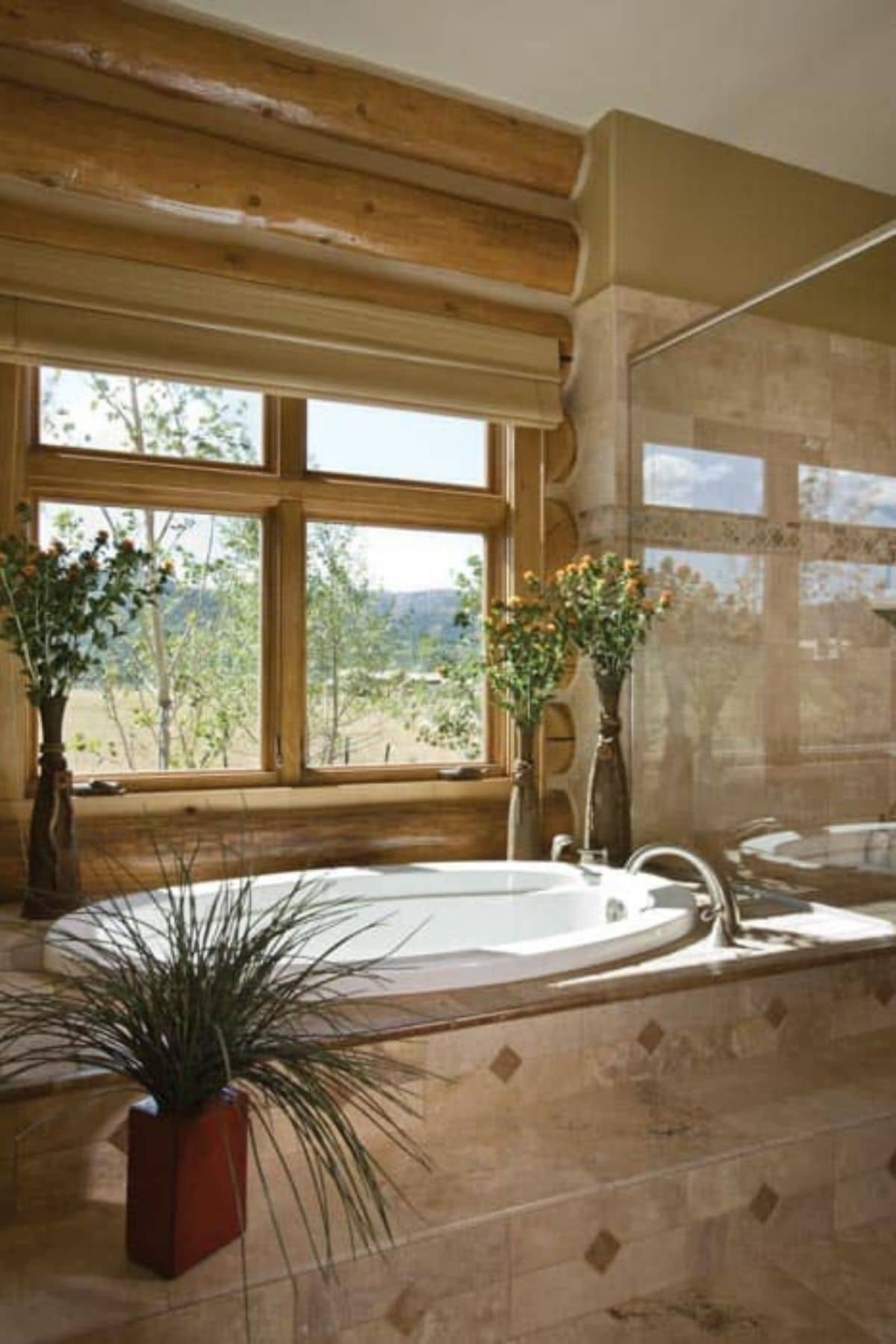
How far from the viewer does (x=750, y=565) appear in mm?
3281

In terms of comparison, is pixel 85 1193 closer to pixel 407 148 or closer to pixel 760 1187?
pixel 760 1187

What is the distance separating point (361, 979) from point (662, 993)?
2.05ft

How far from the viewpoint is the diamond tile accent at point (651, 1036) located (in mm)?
2138

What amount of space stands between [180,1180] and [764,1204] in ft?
3.61

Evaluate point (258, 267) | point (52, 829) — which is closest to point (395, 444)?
point (258, 267)

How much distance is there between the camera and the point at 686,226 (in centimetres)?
363

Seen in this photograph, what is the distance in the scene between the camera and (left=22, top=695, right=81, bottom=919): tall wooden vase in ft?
8.83

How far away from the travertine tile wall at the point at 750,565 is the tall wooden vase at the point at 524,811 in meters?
0.36

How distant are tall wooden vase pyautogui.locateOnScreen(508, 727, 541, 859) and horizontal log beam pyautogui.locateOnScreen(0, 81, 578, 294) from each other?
1.60 meters

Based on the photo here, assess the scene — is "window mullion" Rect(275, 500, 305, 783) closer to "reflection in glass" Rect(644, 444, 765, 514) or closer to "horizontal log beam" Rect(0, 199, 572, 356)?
"horizontal log beam" Rect(0, 199, 572, 356)

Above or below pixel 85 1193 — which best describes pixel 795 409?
above

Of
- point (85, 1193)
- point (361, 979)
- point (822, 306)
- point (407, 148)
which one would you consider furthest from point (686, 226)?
point (85, 1193)

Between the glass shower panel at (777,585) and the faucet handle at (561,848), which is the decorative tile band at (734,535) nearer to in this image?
the glass shower panel at (777,585)

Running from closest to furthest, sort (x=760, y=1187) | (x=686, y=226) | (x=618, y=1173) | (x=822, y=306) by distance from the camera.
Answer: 1. (x=618, y=1173)
2. (x=760, y=1187)
3. (x=822, y=306)
4. (x=686, y=226)
